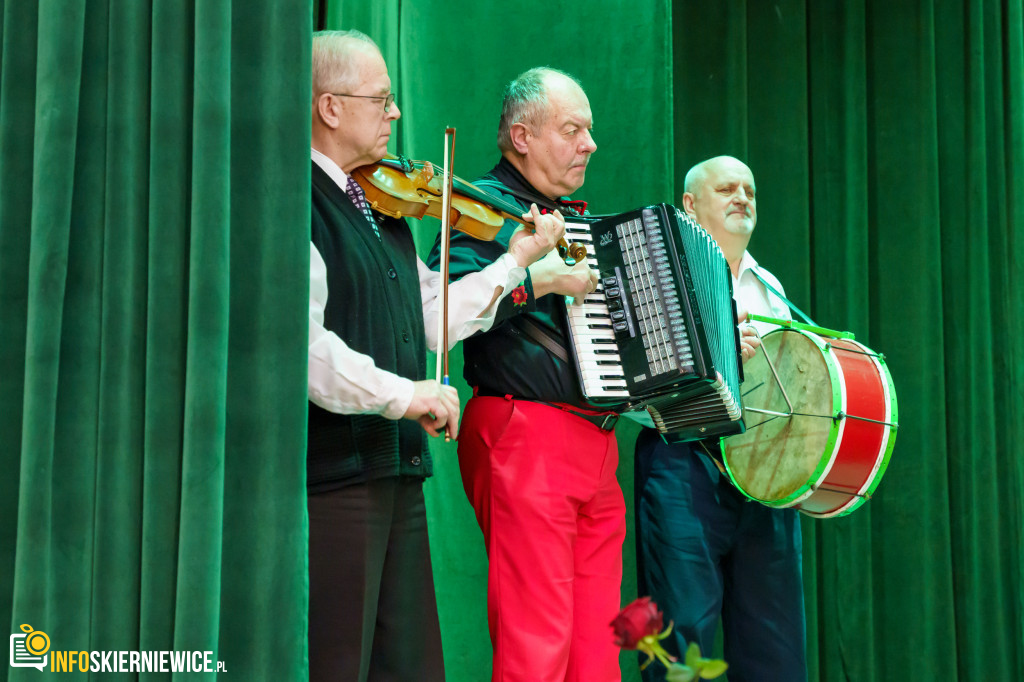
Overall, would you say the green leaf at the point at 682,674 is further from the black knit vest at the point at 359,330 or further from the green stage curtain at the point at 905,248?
the green stage curtain at the point at 905,248

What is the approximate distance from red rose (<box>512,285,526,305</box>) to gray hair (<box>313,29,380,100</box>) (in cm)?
52

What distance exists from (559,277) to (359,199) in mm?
485

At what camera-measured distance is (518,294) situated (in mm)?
2307

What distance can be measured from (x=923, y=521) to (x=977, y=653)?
18.3 inches

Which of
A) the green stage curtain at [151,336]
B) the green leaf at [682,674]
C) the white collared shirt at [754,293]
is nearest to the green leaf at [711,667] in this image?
the green leaf at [682,674]

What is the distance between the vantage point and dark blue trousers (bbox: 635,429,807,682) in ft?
8.95

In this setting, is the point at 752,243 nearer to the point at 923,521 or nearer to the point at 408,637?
the point at 923,521

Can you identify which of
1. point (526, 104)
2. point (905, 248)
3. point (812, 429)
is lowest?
point (812, 429)

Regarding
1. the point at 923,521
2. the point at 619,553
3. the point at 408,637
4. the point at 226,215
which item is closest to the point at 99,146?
the point at 226,215

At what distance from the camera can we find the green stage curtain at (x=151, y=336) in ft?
5.12

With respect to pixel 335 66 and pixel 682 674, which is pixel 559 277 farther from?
pixel 682 674

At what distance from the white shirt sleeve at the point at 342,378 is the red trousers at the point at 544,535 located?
58 cm

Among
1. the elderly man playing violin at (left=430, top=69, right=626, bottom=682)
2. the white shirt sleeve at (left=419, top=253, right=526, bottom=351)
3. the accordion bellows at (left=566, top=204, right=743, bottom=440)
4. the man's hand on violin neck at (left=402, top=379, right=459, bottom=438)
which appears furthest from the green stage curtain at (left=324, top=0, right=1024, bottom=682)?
the man's hand on violin neck at (left=402, top=379, right=459, bottom=438)

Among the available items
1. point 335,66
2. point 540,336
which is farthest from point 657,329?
point 335,66
